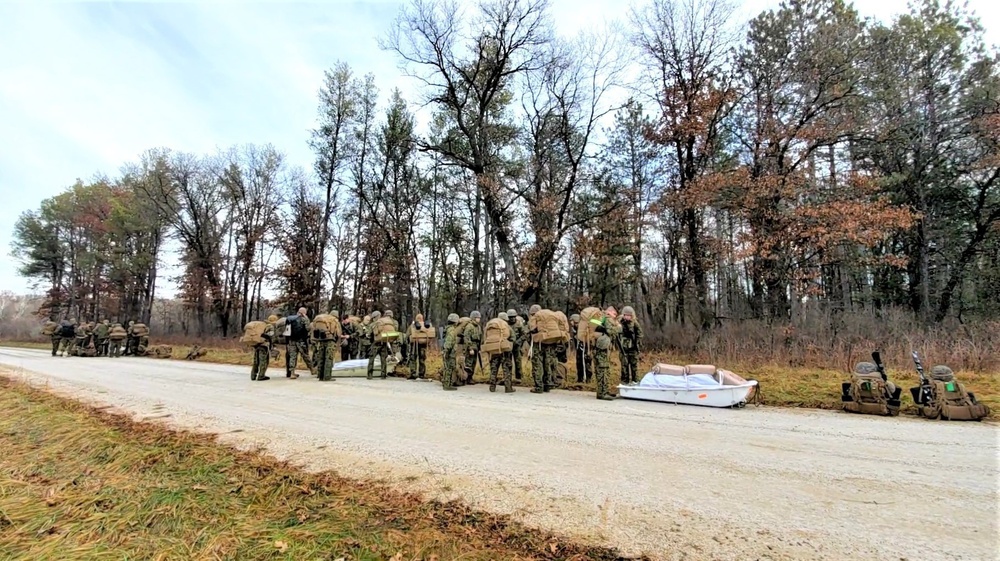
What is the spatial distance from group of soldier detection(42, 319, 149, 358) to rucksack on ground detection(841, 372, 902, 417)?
28.2 m

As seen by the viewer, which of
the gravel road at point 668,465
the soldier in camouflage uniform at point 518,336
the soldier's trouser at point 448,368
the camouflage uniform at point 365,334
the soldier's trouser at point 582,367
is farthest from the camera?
the camouflage uniform at point 365,334

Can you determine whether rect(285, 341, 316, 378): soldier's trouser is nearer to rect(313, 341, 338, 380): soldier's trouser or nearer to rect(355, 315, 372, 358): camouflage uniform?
rect(313, 341, 338, 380): soldier's trouser

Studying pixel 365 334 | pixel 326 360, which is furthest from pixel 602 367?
pixel 365 334

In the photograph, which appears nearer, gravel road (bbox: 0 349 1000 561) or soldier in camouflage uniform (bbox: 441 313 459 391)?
gravel road (bbox: 0 349 1000 561)

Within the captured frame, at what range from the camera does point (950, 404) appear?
6.94 m

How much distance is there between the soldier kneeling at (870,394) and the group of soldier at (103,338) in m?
28.2

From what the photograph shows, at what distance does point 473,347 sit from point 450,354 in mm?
620

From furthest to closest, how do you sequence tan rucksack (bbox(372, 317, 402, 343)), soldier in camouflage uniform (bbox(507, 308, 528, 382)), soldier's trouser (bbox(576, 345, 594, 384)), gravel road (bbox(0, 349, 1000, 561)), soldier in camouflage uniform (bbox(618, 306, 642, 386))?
tan rucksack (bbox(372, 317, 402, 343))
soldier in camouflage uniform (bbox(507, 308, 528, 382))
soldier's trouser (bbox(576, 345, 594, 384))
soldier in camouflage uniform (bbox(618, 306, 642, 386))
gravel road (bbox(0, 349, 1000, 561))

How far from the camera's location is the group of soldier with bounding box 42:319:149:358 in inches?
907

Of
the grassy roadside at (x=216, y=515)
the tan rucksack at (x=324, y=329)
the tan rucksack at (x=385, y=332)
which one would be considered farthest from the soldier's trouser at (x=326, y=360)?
the grassy roadside at (x=216, y=515)

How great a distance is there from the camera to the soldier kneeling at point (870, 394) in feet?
24.5

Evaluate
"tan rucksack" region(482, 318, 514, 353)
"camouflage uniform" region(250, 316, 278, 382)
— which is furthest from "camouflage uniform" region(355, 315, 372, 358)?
"tan rucksack" region(482, 318, 514, 353)

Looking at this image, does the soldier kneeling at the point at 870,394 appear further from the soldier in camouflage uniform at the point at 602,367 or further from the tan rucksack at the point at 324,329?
the tan rucksack at the point at 324,329

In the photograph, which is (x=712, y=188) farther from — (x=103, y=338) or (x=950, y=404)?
(x=103, y=338)
